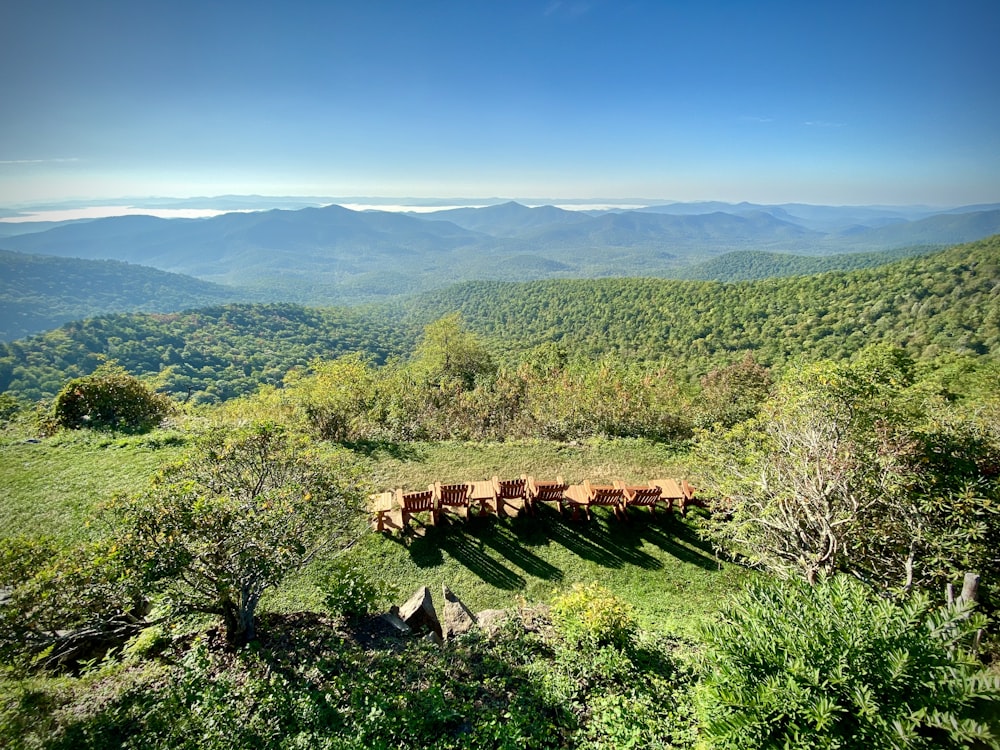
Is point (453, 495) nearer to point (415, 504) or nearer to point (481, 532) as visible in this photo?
point (415, 504)

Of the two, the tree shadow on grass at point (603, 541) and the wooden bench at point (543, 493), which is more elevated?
the wooden bench at point (543, 493)

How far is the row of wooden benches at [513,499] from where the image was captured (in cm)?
953

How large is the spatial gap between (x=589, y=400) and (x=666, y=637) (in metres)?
10.9

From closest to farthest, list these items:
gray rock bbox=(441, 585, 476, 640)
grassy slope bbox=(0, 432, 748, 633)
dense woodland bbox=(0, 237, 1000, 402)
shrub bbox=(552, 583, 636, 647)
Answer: shrub bbox=(552, 583, 636, 647) → gray rock bbox=(441, 585, 476, 640) → grassy slope bbox=(0, 432, 748, 633) → dense woodland bbox=(0, 237, 1000, 402)

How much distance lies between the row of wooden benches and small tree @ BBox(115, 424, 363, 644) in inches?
119

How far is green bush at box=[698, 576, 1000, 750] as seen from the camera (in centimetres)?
311

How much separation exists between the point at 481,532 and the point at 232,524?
5.58 m

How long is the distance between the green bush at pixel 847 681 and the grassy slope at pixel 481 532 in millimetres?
3222

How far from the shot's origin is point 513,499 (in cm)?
1066

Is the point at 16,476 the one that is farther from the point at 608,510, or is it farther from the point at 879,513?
the point at 879,513

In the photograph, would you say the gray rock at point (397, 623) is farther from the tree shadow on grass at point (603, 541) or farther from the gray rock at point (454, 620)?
the tree shadow on grass at point (603, 541)

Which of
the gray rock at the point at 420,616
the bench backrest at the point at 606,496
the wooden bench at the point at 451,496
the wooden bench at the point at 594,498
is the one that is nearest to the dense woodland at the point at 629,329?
the wooden bench at the point at 594,498

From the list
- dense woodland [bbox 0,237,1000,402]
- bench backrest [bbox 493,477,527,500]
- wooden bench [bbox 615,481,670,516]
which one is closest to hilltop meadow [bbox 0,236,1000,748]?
wooden bench [bbox 615,481,670,516]

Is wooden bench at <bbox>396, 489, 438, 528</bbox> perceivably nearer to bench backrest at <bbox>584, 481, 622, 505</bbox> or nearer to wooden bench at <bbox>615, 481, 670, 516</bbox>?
bench backrest at <bbox>584, 481, 622, 505</bbox>
